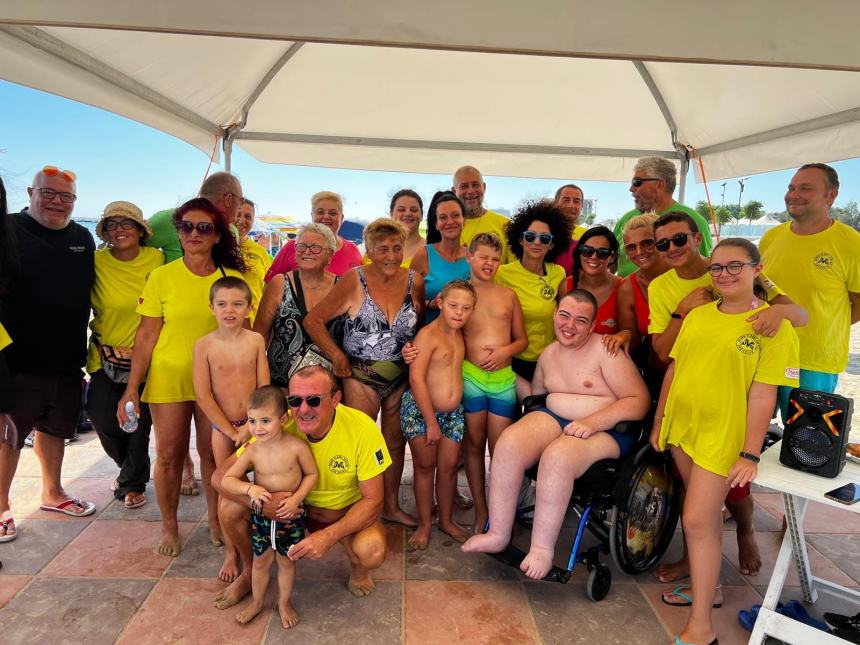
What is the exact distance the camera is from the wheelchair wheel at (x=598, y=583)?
258 cm

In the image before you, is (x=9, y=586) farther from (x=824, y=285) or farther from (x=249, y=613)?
(x=824, y=285)

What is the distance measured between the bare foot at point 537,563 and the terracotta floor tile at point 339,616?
2.12 feet

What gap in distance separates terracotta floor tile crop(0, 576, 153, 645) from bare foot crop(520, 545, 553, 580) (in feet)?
6.08

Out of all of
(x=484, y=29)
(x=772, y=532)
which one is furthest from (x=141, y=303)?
(x=772, y=532)

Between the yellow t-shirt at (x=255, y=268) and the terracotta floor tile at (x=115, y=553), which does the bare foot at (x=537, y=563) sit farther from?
A: the yellow t-shirt at (x=255, y=268)

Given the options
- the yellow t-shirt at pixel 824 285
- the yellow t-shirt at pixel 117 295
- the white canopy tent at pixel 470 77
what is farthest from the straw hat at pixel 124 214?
the yellow t-shirt at pixel 824 285

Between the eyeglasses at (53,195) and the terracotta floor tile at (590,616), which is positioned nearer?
the terracotta floor tile at (590,616)

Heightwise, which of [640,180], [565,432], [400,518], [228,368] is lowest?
[400,518]

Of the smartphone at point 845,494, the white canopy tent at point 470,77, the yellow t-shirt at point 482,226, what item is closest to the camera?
the white canopy tent at point 470,77

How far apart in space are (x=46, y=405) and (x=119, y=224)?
1.16 meters

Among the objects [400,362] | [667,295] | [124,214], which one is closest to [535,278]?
[667,295]

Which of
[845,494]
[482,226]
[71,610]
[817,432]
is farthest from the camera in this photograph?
[482,226]

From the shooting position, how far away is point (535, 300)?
3150 mm

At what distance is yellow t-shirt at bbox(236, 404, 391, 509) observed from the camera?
7.97 ft
